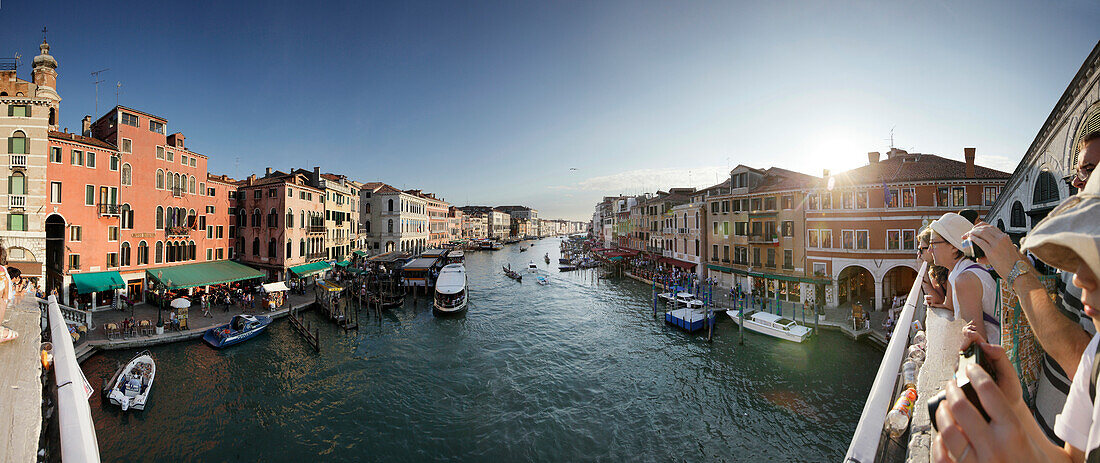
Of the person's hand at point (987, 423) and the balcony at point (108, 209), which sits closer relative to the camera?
the person's hand at point (987, 423)

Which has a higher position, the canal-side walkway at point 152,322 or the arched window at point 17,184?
the arched window at point 17,184

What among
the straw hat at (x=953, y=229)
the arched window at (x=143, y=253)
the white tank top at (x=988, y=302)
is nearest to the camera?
the white tank top at (x=988, y=302)

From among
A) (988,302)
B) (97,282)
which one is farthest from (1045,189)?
(97,282)

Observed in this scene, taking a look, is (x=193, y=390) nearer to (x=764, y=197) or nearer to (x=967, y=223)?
(x=967, y=223)

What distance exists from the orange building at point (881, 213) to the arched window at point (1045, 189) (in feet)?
54.1

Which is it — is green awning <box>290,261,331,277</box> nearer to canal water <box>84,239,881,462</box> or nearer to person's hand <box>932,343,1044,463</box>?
canal water <box>84,239,881,462</box>

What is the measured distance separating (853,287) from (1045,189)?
2196 cm

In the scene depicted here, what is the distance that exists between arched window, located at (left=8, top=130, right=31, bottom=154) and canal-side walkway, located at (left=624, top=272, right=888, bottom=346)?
1492 inches

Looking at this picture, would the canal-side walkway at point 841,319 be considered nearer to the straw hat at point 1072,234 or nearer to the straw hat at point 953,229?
the straw hat at point 953,229

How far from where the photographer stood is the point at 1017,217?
8461 millimetres

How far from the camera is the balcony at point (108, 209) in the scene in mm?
21572

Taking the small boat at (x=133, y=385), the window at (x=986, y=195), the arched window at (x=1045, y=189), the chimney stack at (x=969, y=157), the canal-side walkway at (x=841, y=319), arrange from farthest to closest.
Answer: the chimney stack at (x=969, y=157) < the window at (x=986, y=195) < the canal-side walkway at (x=841, y=319) < the small boat at (x=133, y=385) < the arched window at (x=1045, y=189)

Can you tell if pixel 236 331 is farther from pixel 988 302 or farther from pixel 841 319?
pixel 841 319

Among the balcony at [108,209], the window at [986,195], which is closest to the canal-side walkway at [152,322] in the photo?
the balcony at [108,209]
